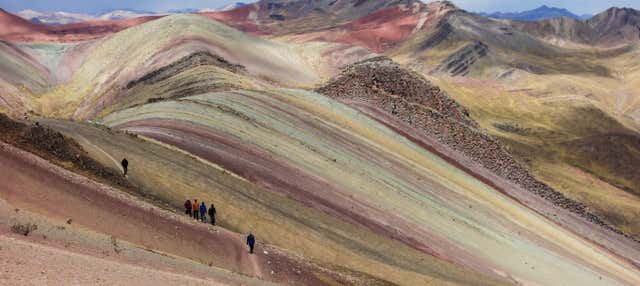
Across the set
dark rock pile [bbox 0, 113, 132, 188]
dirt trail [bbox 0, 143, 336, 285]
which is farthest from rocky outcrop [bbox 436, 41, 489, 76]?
dirt trail [bbox 0, 143, 336, 285]

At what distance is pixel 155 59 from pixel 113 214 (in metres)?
67.3

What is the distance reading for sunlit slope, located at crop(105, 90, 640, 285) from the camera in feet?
120

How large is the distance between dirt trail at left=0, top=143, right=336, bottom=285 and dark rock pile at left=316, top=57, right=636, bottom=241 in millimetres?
40548

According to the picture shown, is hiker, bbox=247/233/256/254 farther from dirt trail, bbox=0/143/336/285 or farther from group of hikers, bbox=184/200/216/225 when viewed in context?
group of hikers, bbox=184/200/216/225

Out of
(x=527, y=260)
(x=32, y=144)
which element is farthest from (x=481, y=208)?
(x=32, y=144)

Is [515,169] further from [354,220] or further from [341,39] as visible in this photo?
[341,39]

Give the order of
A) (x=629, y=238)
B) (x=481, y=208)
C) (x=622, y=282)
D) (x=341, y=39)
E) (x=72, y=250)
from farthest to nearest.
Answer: (x=341, y=39), (x=629, y=238), (x=481, y=208), (x=622, y=282), (x=72, y=250)

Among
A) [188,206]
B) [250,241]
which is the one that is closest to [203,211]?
[188,206]

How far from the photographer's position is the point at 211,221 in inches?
1089

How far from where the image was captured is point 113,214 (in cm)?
2353

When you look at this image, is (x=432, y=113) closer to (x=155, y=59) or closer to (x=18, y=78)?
(x=155, y=59)

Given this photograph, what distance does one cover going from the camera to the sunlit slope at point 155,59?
80312 mm

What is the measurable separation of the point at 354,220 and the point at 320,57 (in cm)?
9537

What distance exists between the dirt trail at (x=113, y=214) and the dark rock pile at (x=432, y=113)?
1596 inches
